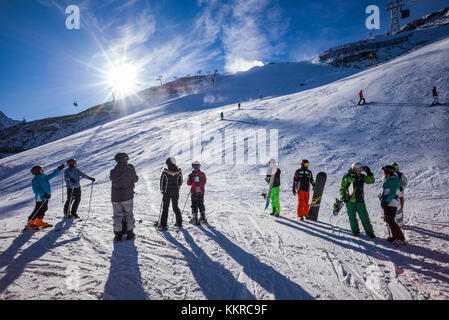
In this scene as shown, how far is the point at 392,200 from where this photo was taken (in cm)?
466

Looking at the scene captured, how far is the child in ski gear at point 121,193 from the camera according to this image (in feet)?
15.4

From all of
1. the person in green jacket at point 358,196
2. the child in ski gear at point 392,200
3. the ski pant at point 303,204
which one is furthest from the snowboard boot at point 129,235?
the child in ski gear at point 392,200

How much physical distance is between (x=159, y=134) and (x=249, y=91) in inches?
1248

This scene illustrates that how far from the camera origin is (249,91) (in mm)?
48188

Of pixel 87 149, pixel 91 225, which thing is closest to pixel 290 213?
pixel 91 225

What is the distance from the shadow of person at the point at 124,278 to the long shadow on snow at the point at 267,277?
6.24ft

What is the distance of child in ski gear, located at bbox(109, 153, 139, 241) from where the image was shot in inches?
184

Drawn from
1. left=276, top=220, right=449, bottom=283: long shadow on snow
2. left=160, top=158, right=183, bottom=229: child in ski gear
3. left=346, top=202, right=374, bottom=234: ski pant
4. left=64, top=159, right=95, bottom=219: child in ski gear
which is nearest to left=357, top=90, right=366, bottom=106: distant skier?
left=346, top=202, right=374, bottom=234: ski pant

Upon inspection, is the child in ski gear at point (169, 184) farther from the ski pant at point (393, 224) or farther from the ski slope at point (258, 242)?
the ski pant at point (393, 224)

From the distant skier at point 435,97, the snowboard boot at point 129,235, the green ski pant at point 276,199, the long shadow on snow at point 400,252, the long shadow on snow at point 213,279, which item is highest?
the distant skier at point 435,97

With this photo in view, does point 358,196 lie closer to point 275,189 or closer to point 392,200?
point 392,200

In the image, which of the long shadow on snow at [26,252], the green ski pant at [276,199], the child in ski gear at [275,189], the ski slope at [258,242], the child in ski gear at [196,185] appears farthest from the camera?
the green ski pant at [276,199]

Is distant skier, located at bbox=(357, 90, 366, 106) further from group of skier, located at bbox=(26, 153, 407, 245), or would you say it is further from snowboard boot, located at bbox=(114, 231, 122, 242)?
snowboard boot, located at bbox=(114, 231, 122, 242)

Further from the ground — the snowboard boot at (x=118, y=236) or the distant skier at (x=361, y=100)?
the distant skier at (x=361, y=100)
